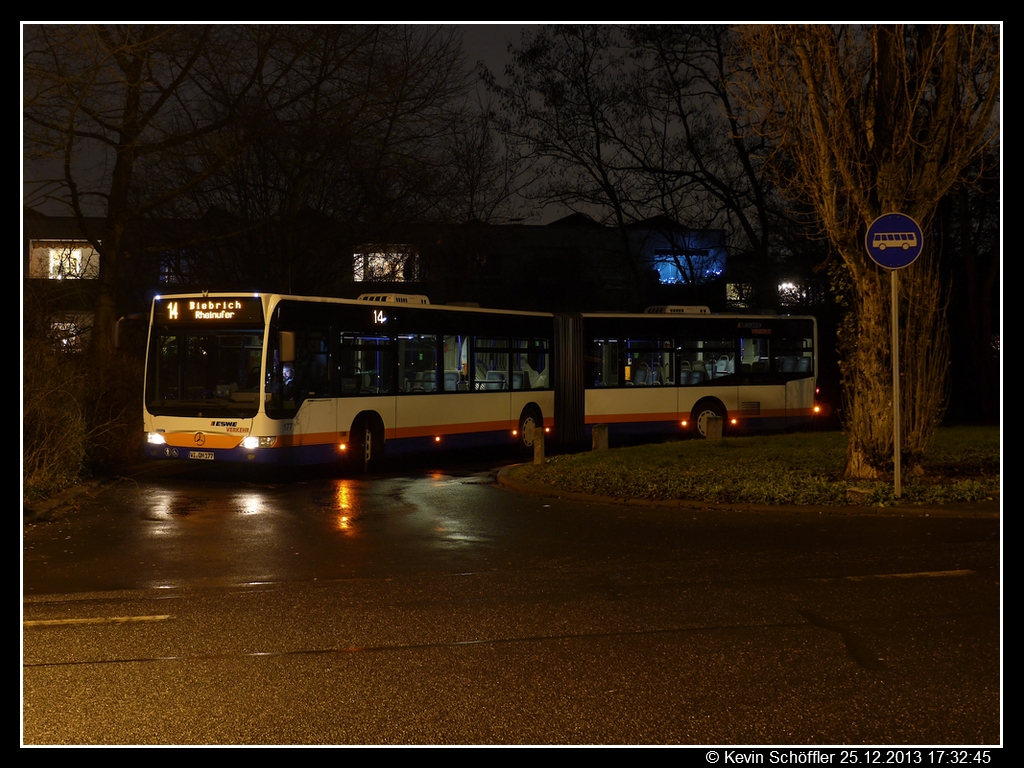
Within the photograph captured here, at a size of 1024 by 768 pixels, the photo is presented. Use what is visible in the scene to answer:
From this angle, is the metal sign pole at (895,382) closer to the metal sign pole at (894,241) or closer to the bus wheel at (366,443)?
the metal sign pole at (894,241)

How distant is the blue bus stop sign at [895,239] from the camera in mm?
12875

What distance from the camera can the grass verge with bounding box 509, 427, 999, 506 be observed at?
1350 centimetres

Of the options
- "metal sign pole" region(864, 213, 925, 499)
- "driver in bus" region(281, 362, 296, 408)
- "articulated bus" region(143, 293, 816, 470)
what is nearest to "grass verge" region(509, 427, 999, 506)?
"metal sign pole" region(864, 213, 925, 499)

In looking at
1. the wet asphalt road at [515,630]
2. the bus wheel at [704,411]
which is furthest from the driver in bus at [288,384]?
the bus wheel at [704,411]

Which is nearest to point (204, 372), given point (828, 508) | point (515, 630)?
point (828, 508)

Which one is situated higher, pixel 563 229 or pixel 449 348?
pixel 563 229

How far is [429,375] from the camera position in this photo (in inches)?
800

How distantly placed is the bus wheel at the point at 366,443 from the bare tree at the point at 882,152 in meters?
8.12

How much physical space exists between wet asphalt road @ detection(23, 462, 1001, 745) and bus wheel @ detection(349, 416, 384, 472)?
19.3 ft

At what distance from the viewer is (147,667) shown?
627 cm

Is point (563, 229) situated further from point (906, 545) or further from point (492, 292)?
point (906, 545)

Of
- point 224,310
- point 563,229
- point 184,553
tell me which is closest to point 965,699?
point 184,553

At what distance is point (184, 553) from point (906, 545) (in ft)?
22.6

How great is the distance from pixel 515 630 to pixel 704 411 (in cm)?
1860
